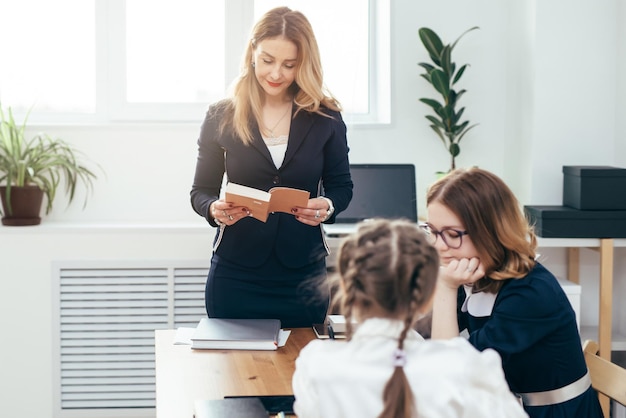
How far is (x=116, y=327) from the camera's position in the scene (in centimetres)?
374

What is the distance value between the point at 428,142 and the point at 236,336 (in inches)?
82.6

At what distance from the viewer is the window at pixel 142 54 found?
3.96 m

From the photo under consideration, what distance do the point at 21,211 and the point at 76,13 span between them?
960 millimetres

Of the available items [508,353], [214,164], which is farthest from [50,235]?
[508,353]

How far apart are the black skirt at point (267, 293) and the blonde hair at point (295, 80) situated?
38 cm

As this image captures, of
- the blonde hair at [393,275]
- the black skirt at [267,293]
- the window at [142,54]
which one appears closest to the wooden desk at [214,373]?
the black skirt at [267,293]

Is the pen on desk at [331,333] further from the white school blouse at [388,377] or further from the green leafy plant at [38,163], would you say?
the green leafy plant at [38,163]

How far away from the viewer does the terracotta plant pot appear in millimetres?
3691

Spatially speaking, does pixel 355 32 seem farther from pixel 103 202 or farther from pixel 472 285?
pixel 472 285

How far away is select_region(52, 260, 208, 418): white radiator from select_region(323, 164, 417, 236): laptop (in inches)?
27.5

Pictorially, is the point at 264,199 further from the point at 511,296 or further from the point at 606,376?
the point at 606,376

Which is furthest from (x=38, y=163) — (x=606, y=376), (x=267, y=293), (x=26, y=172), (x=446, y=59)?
(x=606, y=376)

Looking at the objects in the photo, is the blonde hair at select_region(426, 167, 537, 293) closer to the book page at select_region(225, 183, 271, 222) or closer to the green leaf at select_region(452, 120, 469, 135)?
the book page at select_region(225, 183, 271, 222)

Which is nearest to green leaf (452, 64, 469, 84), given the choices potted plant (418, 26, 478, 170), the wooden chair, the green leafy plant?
potted plant (418, 26, 478, 170)
